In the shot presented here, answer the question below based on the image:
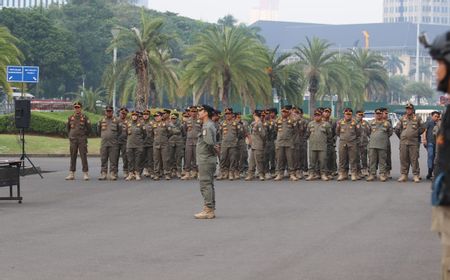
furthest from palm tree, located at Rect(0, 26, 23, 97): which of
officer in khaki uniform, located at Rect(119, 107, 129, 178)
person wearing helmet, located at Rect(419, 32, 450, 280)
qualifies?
person wearing helmet, located at Rect(419, 32, 450, 280)

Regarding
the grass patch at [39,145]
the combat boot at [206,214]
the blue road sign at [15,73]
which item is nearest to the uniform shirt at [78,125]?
the blue road sign at [15,73]

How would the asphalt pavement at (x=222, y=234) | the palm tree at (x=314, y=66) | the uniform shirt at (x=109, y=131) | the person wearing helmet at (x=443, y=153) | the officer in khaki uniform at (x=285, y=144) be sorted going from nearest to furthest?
1. the person wearing helmet at (x=443, y=153)
2. the asphalt pavement at (x=222, y=234)
3. the uniform shirt at (x=109, y=131)
4. the officer in khaki uniform at (x=285, y=144)
5. the palm tree at (x=314, y=66)

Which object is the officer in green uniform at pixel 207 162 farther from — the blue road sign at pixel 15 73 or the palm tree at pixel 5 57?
the palm tree at pixel 5 57

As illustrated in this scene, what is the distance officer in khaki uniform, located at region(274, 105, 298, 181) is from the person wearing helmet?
67.0ft

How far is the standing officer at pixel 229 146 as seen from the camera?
92.3 ft

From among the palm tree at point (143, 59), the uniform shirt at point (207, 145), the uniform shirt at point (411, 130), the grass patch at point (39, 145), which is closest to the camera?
the uniform shirt at point (207, 145)

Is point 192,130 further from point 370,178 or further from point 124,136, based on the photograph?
point 370,178

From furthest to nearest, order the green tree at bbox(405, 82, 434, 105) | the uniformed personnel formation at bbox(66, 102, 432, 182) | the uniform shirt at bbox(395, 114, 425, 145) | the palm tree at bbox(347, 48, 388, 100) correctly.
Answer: the green tree at bbox(405, 82, 434, 105) < the palm tree at bbox(347, 48, 388, 100) < the uniformed personnel formation at bbox(66, 102, 432, 182) < the uniform shirt at bbox(395, 114, 425, 145)

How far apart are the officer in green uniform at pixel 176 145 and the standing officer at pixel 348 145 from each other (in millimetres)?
4058

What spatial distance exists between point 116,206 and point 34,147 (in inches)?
870

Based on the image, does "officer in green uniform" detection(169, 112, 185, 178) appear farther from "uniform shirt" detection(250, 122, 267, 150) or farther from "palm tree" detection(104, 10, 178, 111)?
"palm tree" detection(104, 10, 178, 111)

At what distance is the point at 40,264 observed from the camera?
11.7m

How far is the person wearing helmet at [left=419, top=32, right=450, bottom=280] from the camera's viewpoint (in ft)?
22.3

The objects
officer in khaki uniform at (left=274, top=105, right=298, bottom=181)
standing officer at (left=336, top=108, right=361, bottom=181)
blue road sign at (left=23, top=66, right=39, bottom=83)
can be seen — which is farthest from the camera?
blue road sign at (left=23, top=66, right=39, bottom=83)
